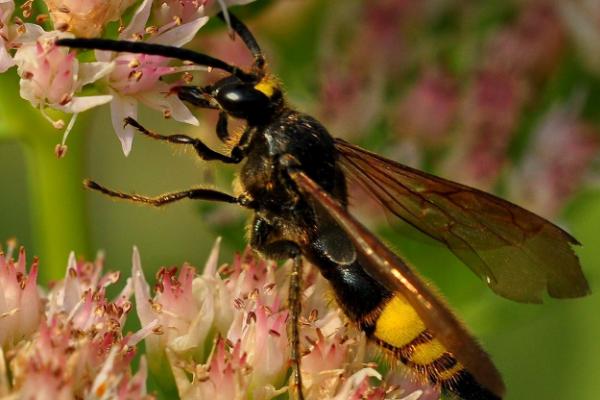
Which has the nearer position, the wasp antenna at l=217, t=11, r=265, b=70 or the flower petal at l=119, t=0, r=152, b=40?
the flower petal at l=119, t=0, r=152, b=40

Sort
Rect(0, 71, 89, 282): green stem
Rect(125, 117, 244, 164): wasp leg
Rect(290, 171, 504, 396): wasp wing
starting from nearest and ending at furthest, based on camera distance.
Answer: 1. Rect(290, 171, 504, 396): wasp wing
2. Rect(125, 117, 244, 164): wasp leg
3. Rect(0, 71, 89, 282): green stem

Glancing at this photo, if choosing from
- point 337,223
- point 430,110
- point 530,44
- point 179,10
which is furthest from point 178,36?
point 530,44

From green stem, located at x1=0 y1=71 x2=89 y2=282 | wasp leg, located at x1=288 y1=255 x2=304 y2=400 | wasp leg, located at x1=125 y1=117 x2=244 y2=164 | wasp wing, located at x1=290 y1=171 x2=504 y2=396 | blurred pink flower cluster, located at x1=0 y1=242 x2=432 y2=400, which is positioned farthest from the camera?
green stem, located at x1=0 y1=71 x2=89 y2=282

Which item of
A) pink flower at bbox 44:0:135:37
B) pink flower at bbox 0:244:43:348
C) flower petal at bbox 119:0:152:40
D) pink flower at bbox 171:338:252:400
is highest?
flower petal at bbox 119:0:152:40

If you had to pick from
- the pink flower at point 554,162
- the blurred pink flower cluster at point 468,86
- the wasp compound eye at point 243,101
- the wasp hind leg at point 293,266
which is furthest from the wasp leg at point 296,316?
the pink flower at point 554,162

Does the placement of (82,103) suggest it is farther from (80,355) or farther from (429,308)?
(429,308)

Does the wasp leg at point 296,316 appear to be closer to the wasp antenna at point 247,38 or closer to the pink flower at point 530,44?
the wasp antenna at point 247,38

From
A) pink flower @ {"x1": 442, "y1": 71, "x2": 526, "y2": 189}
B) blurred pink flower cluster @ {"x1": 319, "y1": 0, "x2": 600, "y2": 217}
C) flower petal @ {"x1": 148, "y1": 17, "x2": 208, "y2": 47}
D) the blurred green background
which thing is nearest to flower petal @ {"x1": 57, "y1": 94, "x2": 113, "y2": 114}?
flower petal @ {"x1": 148, "y1": 17, "x2": 208, "y2": 47}

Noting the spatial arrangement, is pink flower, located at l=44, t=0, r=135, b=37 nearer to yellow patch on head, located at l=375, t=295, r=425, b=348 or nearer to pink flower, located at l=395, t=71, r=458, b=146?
yellow patch on head, located at l=375, t=295, r=425, b=348
